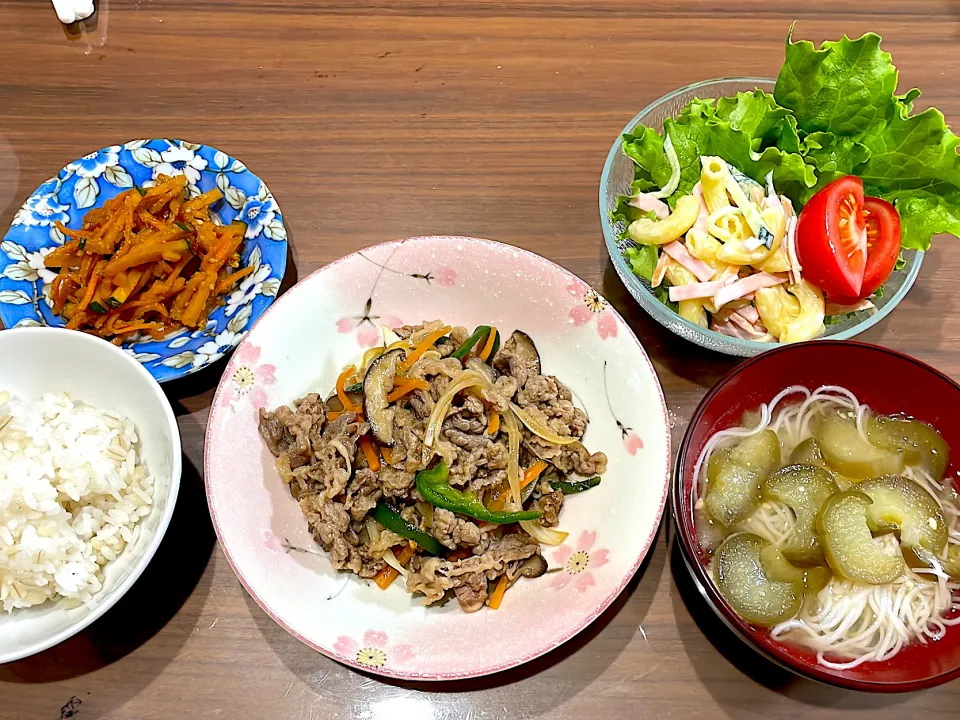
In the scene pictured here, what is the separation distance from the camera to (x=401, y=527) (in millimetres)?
1586

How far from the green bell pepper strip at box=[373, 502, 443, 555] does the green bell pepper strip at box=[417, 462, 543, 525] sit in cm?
8

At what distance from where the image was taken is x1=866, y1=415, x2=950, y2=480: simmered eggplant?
5.01 feet

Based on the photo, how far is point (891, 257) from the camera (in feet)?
5.59

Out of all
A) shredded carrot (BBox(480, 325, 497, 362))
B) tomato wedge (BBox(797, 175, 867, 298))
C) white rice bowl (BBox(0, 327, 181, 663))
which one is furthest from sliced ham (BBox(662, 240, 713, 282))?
white rice bowl (BBox(0, 327, 181, 663))

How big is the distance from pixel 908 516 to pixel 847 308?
1.83ft

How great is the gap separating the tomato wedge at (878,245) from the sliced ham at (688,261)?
1.00 ft

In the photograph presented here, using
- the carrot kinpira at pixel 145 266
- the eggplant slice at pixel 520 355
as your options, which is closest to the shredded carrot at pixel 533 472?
the eggplant slice at pixel 520 355

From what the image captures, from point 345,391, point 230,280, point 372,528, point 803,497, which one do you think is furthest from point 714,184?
point 230,280

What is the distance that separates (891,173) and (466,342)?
3.73ft

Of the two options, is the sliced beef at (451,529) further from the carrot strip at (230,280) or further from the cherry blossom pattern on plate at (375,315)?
the carrot strip at (230,280)

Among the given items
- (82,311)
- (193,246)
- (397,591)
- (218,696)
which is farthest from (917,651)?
(82,311)

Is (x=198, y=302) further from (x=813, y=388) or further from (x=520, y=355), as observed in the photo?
(x=813, y=388)

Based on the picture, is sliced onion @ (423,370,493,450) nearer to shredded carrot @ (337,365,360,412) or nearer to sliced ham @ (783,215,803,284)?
shredded carrot @ (337,365,360,412)

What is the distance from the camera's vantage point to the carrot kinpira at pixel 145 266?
74.2 inches
